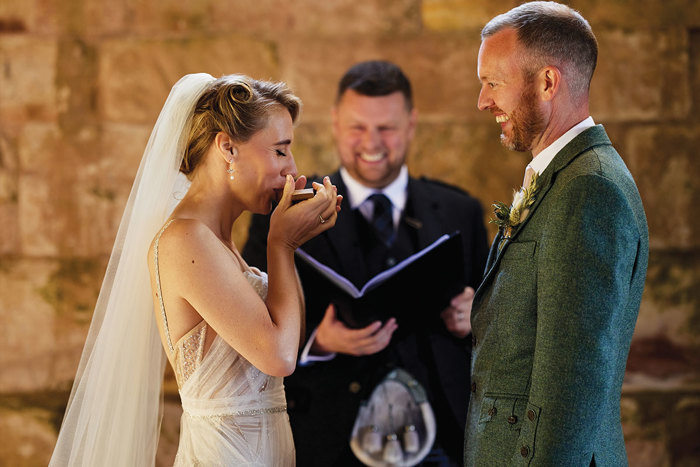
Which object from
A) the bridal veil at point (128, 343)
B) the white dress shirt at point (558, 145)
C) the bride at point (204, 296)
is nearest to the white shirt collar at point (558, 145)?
the white dress shirt at point (558, 145)

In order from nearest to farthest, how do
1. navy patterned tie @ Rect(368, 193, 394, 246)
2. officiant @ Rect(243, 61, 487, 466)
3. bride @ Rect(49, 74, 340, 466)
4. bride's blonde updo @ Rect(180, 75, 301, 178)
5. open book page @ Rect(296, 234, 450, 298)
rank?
bride @ Rect(49, 74, 340, 466) → bride's blonde updo @ Rect(180, 75, 301, 178) → open book page @ Rect(296, 234, 450, 298) → officiant @ Rect(243, 61, 487, 466) → navy patterned tie @ Rect(368, 193, 394, 246)

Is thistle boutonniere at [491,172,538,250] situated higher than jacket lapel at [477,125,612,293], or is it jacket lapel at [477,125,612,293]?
jacket lapel at [477,125,612,293]

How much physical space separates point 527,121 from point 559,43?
0.19 m

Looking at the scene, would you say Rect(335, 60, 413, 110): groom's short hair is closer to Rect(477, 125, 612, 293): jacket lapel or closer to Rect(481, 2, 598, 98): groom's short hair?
Rect(481, 2, 598, 98): groom's short hair

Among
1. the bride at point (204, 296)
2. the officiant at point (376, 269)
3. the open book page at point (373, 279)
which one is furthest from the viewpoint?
the officiant at point (376, 269)

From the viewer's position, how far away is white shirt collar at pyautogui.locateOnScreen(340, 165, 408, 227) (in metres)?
2.69

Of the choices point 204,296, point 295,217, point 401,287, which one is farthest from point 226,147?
point 401,287

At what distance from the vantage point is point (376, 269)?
8.44ft

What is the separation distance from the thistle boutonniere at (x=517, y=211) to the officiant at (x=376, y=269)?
1.38 feet

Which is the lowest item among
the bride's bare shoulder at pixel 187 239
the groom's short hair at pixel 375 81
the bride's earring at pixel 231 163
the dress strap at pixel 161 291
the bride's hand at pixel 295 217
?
the dress strap at pixel 161 291

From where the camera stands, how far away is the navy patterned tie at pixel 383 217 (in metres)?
2.65

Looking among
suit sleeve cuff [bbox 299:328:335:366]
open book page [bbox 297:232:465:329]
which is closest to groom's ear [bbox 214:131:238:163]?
open book page [bbox 297:232:465:329]

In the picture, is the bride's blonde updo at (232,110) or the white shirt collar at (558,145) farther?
the bride's blonde updo at (232,110)

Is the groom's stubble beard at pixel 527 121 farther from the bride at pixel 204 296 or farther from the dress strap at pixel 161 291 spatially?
the dress strap at pixel 161 291
